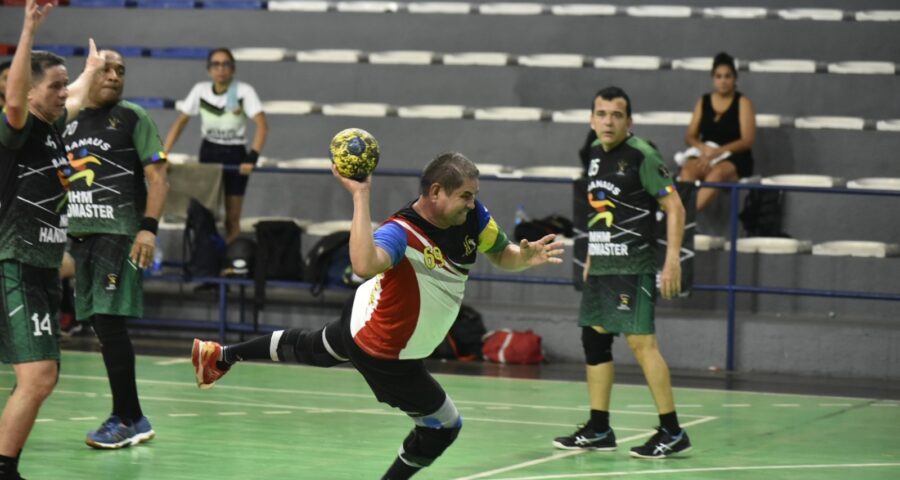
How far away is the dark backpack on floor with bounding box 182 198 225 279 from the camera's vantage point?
47.5 ft

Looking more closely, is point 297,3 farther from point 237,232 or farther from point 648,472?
point 648,472

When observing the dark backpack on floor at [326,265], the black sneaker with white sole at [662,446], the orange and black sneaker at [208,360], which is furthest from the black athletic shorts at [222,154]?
the orange and black sneaker at [208,360]

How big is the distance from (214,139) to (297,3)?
14.3ft

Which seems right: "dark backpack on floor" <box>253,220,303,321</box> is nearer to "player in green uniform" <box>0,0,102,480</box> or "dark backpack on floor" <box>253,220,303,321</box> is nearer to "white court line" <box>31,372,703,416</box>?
"white court line" <box>31,372,703,416</box>

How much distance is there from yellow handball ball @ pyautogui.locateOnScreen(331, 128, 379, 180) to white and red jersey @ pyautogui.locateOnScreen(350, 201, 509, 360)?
562 millimetres

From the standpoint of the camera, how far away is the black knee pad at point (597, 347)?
29.0 ft

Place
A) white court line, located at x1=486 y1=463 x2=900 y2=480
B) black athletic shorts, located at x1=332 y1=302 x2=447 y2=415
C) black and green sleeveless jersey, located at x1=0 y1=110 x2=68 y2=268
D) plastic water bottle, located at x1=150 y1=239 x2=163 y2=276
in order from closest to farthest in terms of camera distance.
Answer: black athletic shorts, located at x1=332 y1=302 x2=447 y2=415 < black and green sleeveless jersey, located at x1=0 y1=110 x2=68 y2=268 < white court line, located at x1=486 y1=463 x2=900 y2=480 < plastic water bottle, located at x1=150 y1=239 x2=163 y2=276

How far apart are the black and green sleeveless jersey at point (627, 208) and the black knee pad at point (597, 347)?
37 cm

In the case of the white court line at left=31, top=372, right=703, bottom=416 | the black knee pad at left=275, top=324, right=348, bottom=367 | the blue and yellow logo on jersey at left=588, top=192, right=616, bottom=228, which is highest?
the blue and yellow logo on jersey at left=588, top=192, right=616, bottom=228

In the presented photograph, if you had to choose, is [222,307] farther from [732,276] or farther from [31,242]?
[31,242]

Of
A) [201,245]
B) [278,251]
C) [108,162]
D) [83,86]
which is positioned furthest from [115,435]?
[201,245]

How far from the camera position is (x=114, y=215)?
340 inches

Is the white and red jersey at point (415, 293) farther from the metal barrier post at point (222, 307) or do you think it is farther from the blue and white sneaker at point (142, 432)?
the metal barrier post at point (222, 307)

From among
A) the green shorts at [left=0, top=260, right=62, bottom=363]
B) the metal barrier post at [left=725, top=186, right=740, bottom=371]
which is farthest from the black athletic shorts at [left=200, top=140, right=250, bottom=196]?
the green shorts at [left=0, top=260, right=62, bottom=363]
